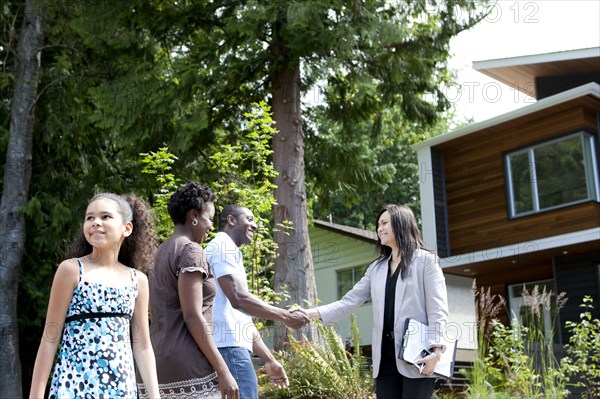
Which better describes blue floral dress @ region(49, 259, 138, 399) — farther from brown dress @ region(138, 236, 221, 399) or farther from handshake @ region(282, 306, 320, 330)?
handshake @ region(282, 306, 320, 330)

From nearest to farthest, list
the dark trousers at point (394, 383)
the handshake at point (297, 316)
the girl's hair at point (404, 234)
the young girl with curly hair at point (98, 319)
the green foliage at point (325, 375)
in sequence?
the young girl with curly hair at point (98, 319) → the dark trousers at point (394, 383) → the girl's hair at point (404, 234) → the handshake at point (297, 316) → the green foliage at point (325, 375)

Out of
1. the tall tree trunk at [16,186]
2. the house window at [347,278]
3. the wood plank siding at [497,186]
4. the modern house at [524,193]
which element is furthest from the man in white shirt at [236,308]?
Answer: the house window at [347,278]

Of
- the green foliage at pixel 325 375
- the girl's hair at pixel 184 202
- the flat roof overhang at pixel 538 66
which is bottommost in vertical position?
the green foliage at pixel 325 375

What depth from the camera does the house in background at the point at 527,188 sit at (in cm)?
1533

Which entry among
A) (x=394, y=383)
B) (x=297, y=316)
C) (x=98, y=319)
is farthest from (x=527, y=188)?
(x=98, y=319)

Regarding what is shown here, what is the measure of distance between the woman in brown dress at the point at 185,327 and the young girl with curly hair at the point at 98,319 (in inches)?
12.8

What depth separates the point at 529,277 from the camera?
57.1 ft

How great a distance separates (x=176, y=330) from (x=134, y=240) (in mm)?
547

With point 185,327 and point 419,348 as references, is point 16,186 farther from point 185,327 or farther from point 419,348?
point 419,348

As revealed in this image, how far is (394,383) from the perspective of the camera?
4762 mm

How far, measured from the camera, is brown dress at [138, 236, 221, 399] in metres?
4.09

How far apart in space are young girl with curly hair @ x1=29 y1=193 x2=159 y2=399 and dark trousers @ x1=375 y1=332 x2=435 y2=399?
162 centimetres

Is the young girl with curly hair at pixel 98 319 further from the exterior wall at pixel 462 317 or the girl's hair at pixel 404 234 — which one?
the exterior wall at pixel 462 317

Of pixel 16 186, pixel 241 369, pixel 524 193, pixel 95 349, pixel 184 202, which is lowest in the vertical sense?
pixel 241 369
